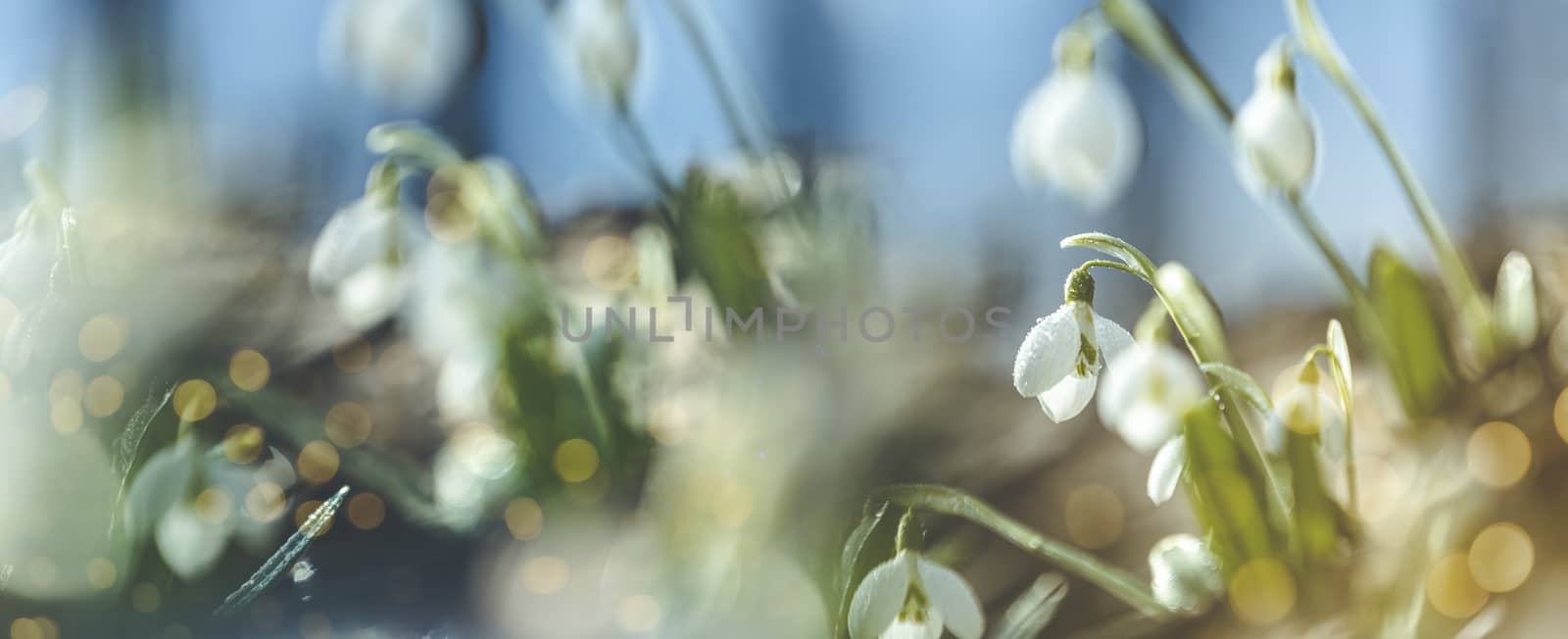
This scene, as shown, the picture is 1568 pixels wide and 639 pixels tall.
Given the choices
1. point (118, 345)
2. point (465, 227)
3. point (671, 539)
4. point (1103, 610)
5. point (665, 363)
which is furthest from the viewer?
point (665, 363)

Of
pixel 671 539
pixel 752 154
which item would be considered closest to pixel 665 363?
pixel 752 154

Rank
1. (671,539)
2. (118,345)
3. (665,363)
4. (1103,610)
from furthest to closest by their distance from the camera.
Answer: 1. (665,363)
2. (1103,610)
3. (118,345)
4. (671,539)

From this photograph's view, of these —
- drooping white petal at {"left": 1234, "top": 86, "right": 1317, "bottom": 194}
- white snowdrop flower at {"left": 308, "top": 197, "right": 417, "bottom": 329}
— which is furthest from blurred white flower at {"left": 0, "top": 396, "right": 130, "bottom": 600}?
drooping white petal at {"left": 1234, "top": 86, "right": 1317, "bottom": 194}

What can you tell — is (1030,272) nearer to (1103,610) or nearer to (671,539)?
(1103,610)

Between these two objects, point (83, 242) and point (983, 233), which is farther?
point (983, 233)

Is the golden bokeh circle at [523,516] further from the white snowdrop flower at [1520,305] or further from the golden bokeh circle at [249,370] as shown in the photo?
the white snowdrop flower at [1520,305]

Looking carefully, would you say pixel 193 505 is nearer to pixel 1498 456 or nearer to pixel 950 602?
pixel 950 602

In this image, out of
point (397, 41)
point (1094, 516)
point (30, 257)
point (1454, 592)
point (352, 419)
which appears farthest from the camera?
point (352, 419)

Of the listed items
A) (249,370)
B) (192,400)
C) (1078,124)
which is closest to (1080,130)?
(1078,124)
